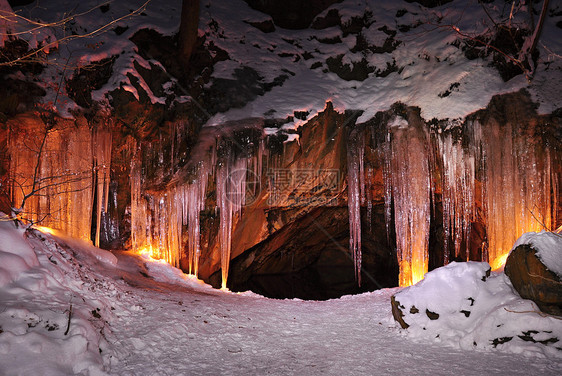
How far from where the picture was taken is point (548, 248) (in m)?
4.84

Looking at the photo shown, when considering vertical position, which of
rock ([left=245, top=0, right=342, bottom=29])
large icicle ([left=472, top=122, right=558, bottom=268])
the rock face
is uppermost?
rock ([left=245, top=0, right=342, bottom=29])

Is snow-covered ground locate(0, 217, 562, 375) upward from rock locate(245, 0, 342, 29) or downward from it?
downward

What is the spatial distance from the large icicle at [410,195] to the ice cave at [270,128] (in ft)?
0.14

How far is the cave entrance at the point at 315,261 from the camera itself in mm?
14320

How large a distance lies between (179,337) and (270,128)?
7372 mm

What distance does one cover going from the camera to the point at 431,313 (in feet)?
17.2

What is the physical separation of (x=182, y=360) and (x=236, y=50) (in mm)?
11621

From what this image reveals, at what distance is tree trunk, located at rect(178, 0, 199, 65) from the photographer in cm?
1087

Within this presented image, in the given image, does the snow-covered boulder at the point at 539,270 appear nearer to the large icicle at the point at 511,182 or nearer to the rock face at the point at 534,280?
the rock face at the point at 534,280

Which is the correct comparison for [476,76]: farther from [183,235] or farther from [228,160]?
[183,235]

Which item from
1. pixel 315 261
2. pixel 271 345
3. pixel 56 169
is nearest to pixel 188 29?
pixel 56 169

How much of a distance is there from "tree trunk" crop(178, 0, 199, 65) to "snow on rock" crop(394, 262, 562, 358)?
991 cm

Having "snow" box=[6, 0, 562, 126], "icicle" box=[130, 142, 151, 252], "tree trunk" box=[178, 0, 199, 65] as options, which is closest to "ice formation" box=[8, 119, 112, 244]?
"snow" box=[6, 0, 562, 126]

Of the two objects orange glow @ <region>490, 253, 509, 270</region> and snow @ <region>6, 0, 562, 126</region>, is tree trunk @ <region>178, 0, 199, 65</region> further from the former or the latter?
orange glow @ <region>490, 253, 509, 270</region>
